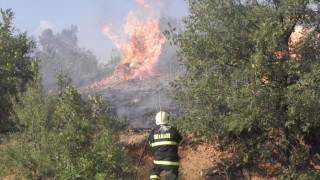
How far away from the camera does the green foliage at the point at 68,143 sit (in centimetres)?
626

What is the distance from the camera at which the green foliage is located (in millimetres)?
6258

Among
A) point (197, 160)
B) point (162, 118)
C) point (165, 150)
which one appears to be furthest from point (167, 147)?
point (197, 160)

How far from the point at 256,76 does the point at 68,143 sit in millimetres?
5038

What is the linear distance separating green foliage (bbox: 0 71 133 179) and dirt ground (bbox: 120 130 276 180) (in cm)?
371

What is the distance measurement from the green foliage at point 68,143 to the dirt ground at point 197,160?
3714 mm

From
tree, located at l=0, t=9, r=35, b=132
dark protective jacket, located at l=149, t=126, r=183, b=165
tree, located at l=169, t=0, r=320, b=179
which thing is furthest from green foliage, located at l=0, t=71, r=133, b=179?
tree, located at l=0, t=9, r=35, b=132

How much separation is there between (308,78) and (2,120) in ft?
51.0

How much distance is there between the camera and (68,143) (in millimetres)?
6703

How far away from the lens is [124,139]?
1367cm

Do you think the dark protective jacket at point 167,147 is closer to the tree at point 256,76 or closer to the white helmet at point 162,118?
the white helmet at point 162,118

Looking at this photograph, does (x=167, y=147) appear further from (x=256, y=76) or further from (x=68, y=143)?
(x=256, y=76)

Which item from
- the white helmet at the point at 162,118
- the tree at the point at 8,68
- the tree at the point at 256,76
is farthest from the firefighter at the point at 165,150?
the tree at the point at 8,68

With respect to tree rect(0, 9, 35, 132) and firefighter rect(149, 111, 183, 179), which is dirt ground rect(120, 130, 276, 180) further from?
tree rect(0, 9, 35, 132)

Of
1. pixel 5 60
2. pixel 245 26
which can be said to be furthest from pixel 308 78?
pixel 5 60
